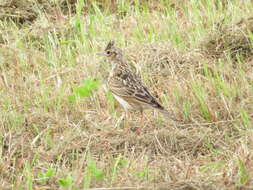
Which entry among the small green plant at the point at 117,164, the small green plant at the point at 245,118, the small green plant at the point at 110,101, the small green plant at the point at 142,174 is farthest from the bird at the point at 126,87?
the small green plant at the point at 142,174

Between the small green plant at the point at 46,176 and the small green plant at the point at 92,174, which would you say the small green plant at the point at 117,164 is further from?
the small green plant at the point at 46,176

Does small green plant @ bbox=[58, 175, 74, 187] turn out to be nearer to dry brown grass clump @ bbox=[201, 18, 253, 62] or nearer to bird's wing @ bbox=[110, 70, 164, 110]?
bird's wing @ bbox=[110, 70, 164, 110]

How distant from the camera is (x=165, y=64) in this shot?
8.48m

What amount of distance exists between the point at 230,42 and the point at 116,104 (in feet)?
6.08

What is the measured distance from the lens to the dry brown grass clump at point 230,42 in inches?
344

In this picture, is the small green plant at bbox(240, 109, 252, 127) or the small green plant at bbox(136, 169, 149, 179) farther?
the small green plant at bbox(240, 109, 252, 127)

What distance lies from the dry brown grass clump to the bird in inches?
49.1

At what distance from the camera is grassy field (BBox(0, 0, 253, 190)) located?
5.88 m

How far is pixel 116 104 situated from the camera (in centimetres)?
796

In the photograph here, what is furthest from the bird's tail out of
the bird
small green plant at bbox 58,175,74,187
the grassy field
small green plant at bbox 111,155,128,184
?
small green plant at bbox 58,175,74,187

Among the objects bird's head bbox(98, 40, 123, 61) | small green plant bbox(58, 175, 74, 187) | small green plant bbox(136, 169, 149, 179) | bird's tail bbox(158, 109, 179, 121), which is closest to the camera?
small green plant bbox(58, 175, 74, 187)

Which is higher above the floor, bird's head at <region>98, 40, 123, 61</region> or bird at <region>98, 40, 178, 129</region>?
bird's head at <region>98, 40, 123, 61</region>

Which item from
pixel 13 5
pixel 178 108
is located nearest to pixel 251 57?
pixel 178 108

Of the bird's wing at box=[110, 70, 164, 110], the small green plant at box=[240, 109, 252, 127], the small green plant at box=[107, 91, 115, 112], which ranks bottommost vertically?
the small green plant at box=[107, 91, 115, 112]
